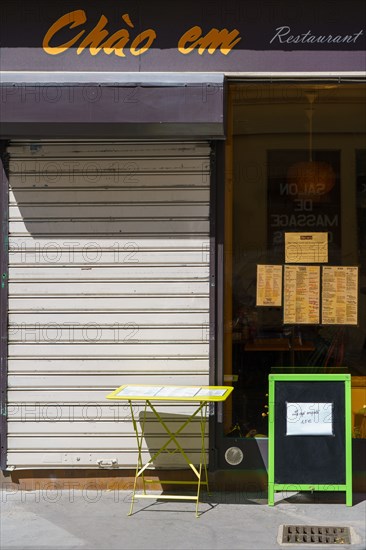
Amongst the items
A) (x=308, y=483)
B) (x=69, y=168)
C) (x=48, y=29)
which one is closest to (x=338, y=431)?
(x=308, y=483)

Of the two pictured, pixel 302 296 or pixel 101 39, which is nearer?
pixel 101 39

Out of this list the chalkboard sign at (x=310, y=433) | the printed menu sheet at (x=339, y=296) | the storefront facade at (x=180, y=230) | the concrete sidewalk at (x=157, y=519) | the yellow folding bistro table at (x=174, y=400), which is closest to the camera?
the concrete sidewalk at (x=157, y=519)

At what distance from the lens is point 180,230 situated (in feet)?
24.5

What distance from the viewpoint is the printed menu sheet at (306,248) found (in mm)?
7574

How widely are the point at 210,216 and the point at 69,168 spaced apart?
4.46ft

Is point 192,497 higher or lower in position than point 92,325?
lower

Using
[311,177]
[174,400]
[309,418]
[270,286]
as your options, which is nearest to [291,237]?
[270,286]

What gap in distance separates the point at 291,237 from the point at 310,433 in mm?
1807

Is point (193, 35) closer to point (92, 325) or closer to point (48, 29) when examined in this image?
point (48, 29)

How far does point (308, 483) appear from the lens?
686cm

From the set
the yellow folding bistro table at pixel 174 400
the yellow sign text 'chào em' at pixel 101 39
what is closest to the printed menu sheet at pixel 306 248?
the yellow folding bistro table at pixel 174 400

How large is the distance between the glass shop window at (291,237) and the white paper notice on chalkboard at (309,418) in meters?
0.64

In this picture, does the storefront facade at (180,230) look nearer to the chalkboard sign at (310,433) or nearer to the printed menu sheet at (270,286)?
the printed menu sheet at (270,286)

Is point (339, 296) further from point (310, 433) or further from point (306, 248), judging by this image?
point (310, 433)
